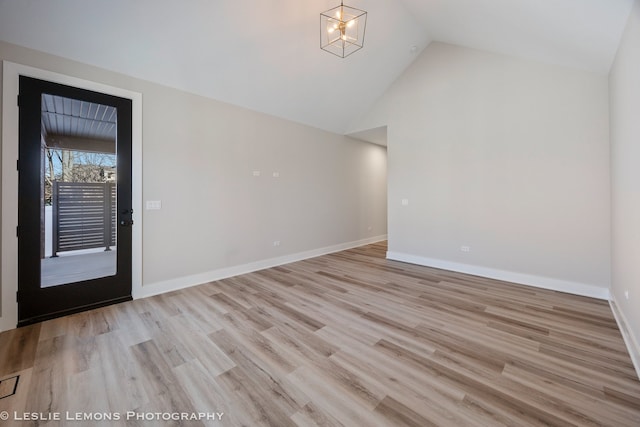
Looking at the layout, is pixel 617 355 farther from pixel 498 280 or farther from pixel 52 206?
pixel 52 206

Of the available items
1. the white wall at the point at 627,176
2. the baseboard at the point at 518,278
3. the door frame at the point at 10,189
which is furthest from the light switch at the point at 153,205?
the white wall at the point at 627,176

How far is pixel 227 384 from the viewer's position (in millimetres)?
1792

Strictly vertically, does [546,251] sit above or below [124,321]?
above

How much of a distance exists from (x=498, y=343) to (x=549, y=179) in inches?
107

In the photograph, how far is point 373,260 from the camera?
5316 millimetres

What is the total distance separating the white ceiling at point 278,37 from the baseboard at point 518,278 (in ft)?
9.24

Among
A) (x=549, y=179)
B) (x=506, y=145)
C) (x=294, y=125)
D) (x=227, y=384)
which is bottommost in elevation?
(x=227, y=384)

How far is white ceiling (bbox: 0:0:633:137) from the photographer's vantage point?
98.9 inches

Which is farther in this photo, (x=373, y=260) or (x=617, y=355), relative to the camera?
(x=373, y=260)

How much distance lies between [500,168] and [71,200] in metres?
5.91

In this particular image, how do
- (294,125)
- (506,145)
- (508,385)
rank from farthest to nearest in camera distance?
(294,125) → (506,145) → (508,385)

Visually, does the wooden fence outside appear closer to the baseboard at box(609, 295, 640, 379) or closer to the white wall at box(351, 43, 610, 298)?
the white wall at box(351, 43, 610, 298)

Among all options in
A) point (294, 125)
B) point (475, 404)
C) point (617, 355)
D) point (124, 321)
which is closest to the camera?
point (475, 404)

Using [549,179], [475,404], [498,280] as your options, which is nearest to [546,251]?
[498,280]
